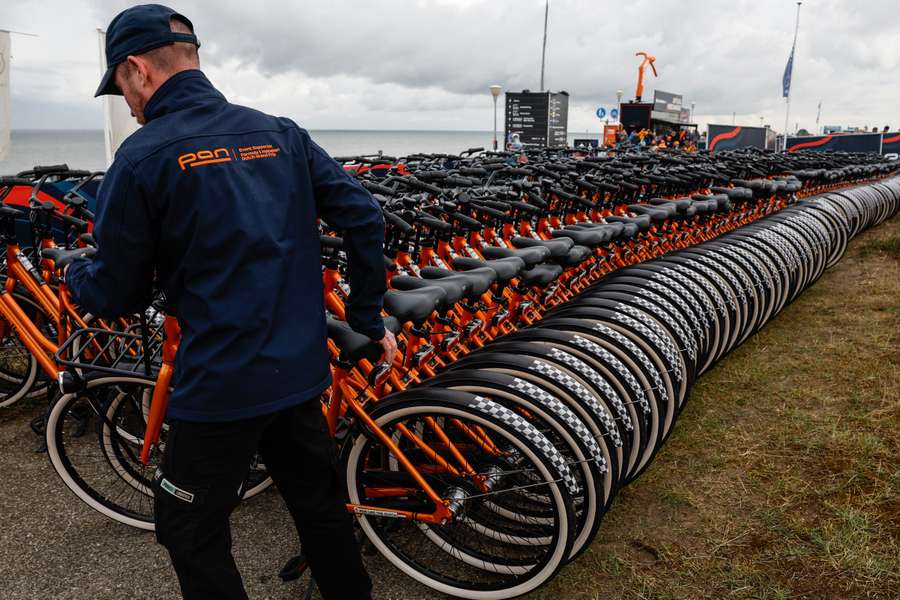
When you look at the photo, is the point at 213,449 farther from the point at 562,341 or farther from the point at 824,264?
the point at 824,264

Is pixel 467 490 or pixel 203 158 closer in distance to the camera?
pixel 203 158

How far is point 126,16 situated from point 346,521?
5.32 ft

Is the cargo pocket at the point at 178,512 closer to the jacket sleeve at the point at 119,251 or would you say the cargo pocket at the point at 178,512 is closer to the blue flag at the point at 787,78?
the jacket sleeve at the point at 119,251

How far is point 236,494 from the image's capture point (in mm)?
1934

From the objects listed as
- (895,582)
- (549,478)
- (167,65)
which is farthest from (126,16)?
(895,582)

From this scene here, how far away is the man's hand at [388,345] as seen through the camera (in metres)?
2.16

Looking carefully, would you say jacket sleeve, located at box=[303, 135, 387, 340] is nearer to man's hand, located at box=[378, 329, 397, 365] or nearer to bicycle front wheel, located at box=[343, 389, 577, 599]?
man's hand, located at box=[378, 329, 397, 365]

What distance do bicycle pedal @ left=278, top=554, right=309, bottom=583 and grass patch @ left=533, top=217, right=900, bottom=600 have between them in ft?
3.15

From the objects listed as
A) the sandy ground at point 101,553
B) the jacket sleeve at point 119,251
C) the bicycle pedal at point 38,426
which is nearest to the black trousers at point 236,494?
the jacket sleeve at point 119,251

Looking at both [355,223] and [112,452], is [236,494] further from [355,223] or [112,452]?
[112,452]

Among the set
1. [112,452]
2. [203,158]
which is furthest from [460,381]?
[112,452]

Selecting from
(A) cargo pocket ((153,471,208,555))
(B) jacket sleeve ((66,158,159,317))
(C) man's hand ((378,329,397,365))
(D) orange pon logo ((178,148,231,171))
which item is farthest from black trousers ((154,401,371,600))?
(D) orange pon logo ((178,148,231,171))

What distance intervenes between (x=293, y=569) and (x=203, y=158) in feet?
5.77

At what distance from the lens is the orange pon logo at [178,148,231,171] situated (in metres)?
1.61
